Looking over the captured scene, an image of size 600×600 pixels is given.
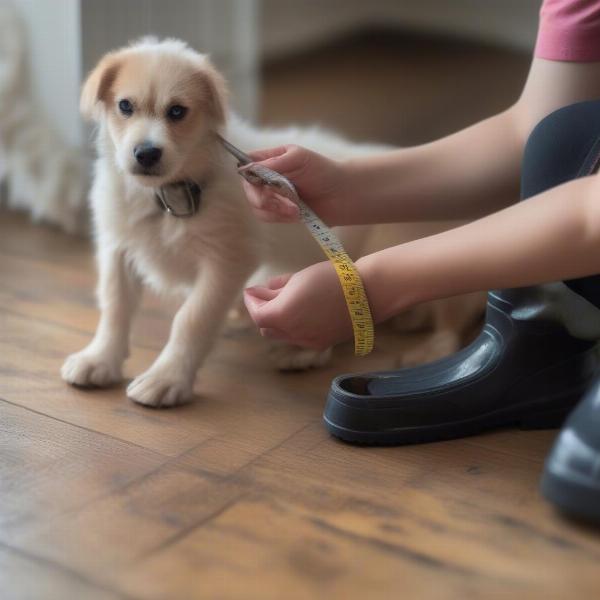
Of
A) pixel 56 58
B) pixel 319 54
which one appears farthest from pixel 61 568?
pixel 319 54

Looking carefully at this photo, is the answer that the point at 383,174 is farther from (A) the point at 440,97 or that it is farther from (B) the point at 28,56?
(A) the point at 440,97

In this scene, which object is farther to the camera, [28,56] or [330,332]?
[28,56]

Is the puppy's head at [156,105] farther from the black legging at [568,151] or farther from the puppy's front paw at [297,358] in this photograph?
the black legging at [568,151]

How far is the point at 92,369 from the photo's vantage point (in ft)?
4.68

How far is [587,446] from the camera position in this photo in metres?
1.02

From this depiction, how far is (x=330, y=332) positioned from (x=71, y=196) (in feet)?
3.74

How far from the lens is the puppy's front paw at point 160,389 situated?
1360mm

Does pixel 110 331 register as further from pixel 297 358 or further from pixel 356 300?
pixel 356 300

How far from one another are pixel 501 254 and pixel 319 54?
3118mm

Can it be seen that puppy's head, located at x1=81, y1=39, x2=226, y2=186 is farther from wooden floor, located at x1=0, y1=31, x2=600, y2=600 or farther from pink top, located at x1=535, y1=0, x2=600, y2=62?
pink top, located at x1=535, y1=0, x2=600, y2=62

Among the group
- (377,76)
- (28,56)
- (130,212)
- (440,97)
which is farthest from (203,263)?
(377,76)

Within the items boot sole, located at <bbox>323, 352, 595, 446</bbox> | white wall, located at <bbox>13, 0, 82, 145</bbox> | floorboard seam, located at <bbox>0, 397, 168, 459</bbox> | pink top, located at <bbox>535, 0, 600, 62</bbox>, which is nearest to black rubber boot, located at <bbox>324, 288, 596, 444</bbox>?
boot sole, located at <bbox>323, 352, 595, 446</bbox>

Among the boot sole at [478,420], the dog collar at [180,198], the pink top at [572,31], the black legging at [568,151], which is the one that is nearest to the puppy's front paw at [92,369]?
the dog collar at [180,198]

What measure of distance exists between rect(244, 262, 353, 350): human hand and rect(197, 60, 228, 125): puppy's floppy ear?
362 mm
